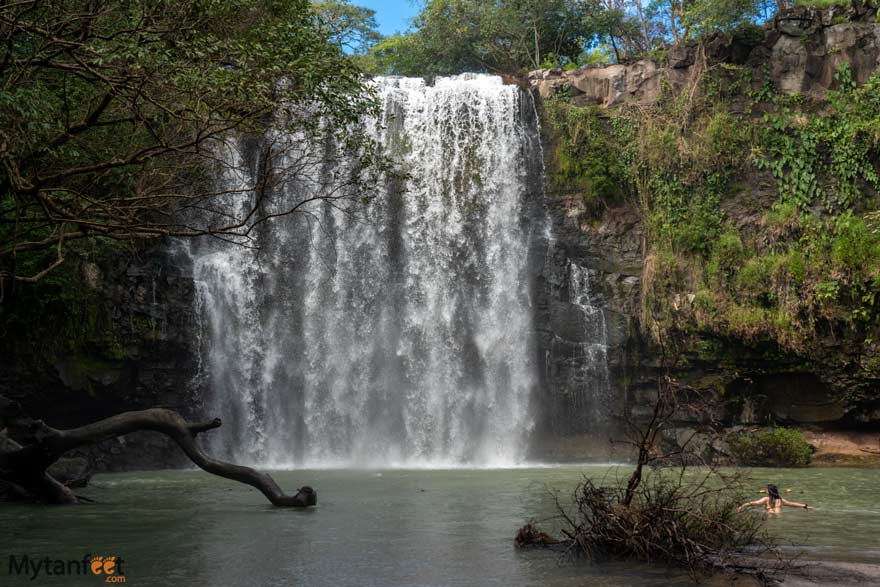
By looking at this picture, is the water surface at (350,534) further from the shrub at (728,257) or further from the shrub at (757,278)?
the shrub at (728,257)

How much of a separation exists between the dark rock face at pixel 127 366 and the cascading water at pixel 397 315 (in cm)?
72

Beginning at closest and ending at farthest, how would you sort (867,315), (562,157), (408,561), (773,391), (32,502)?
(408,561) < (32,502) < (867,315) < (773,391) < (562,157)

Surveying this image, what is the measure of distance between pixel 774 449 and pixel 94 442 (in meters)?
15.6

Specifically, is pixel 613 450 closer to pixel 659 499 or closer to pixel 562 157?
pixel 562 157

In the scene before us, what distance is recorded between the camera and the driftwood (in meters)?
11.1

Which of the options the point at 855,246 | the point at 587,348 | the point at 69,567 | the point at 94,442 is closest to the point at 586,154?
the point at 587,348

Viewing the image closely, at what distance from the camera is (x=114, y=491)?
573 inches

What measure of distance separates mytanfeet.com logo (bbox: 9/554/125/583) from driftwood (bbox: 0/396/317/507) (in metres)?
2.91

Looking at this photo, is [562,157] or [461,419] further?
[562,157]

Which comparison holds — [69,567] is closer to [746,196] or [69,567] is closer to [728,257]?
[728,257]

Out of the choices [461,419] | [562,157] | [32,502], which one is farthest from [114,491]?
[562,157]

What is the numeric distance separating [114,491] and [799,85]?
2101 cm

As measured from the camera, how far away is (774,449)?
781 inches

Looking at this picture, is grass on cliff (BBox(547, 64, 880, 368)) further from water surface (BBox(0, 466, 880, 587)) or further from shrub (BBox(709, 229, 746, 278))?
water surface (BBox(0, 466, 880, 587))
